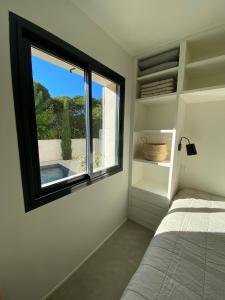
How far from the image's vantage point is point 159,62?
185cm

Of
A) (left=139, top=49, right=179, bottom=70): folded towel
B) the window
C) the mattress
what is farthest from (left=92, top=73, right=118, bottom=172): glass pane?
the mattress

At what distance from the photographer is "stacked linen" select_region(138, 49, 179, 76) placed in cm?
170

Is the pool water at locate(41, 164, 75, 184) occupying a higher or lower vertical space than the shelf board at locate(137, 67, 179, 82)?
lower

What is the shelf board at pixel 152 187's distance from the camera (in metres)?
1.97

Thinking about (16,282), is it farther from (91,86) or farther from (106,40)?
(106,40)

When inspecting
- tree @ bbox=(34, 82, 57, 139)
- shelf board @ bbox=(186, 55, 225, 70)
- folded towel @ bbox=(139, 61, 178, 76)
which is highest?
folded towel @ bbox=(139, 61, 178, 76)

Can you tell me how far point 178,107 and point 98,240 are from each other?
1839 millimetres

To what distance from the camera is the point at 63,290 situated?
4.20 ft

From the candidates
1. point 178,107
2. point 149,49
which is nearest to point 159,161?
point 178,107

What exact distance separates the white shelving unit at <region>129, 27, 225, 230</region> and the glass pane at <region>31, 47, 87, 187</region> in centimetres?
89

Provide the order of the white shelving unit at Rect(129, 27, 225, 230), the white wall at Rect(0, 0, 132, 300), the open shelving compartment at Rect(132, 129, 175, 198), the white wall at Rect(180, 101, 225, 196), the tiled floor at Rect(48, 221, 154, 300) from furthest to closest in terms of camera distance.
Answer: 1. the open shelving compartment at Rect(132, 129, 175, 198)
2. the white wall at Rect(180, 101, 225, 196)
3. the white shelving unit at Rect(129, 27, 225, 230)
4. the tiled floor at Rect(48, 221, 154, 300)
5. the white wall at Rect(0, 0, 132, 300)

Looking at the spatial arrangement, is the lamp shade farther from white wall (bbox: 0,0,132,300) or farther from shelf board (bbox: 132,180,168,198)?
white wall (bbox: 0,0,132,300)

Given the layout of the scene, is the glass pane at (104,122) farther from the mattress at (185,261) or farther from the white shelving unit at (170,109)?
the mattress at (185,261)

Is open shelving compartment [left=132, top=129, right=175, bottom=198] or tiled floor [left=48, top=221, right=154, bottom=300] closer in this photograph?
tiled floor [left=48, top=221, right=154, bottom=300]
